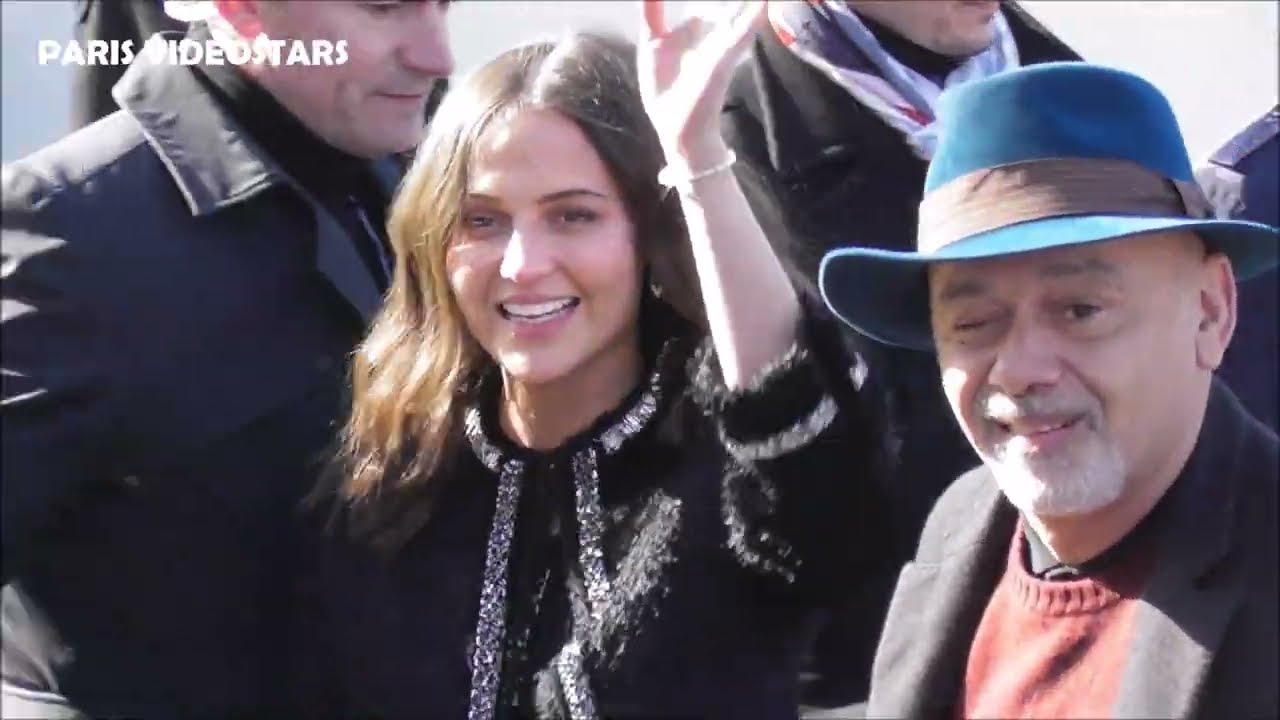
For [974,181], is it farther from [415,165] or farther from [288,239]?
[288,239]

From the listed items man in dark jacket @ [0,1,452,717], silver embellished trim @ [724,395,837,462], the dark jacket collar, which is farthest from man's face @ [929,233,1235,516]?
man in dark jacket @ [0,1,452,717]

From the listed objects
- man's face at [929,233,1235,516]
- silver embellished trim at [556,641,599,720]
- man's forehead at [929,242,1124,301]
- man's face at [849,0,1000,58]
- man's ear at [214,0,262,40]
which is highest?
man's ear at [214,0,262,40]

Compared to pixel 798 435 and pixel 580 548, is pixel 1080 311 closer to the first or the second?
pixel 798 435

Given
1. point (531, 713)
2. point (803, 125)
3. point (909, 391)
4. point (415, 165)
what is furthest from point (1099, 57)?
point (531, 713)

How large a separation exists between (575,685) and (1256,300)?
3.56 ft

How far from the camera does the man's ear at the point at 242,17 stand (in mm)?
2012

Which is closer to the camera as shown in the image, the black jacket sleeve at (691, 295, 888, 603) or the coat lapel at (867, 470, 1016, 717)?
the coat lapel at (867, 470, 1016, 717)

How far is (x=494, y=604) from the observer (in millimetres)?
1713

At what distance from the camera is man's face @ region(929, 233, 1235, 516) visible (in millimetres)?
1314

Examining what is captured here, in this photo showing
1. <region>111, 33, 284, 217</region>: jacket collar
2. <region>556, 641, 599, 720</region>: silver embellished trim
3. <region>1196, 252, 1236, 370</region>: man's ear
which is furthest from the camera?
<region>111, 33, 284, 217</region>: jacket collar

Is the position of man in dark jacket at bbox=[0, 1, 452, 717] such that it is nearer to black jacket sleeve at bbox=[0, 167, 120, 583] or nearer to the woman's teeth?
black jacket sleeve at bbox=[0, 167, 120, 583]

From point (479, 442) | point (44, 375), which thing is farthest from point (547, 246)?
point (44, 375)

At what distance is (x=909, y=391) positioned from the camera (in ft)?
6.30

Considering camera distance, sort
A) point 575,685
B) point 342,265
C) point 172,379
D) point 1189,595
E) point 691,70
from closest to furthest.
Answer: point 1189,595 < point 691,70 < point 575,685 < point 172,379 < point 342,265
